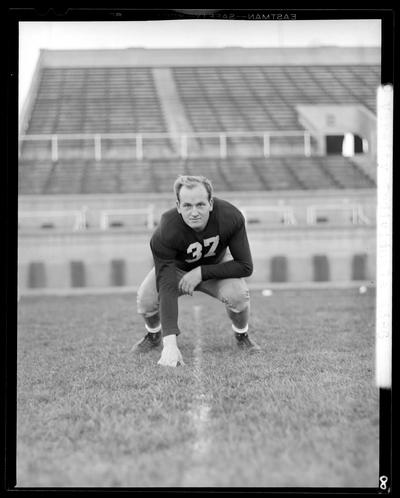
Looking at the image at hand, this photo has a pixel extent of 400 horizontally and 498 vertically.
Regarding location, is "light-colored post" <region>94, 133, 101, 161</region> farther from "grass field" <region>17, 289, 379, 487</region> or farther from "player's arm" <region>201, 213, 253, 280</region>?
"player's arm" <region>201, 213, 253, 280</region>

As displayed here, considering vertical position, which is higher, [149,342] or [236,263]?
[236,263]

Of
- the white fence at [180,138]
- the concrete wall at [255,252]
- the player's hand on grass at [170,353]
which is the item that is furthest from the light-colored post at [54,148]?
the player's hand on grass at [170,353]

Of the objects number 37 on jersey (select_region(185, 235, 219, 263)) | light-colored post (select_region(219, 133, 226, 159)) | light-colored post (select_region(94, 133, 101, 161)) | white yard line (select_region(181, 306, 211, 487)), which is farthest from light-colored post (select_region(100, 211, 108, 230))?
white yard line (select_region(181, 306, 211, 487))

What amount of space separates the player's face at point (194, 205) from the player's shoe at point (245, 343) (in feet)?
2.52

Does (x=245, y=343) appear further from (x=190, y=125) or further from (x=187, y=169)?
(x=190, y=125)

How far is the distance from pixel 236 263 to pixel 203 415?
3.38ft

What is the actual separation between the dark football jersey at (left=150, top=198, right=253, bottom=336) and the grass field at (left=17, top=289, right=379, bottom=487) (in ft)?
1.19

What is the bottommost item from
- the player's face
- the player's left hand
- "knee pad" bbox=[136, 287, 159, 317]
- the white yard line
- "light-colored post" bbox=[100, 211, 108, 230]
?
the white yard line

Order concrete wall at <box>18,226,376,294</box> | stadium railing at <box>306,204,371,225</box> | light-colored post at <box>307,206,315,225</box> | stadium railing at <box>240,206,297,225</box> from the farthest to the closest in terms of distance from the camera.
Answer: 1. stadium railing at <box>240,206,297,225</box>
2. light-colored post at <box>307,206,315,225</box>
3. concrete wall at <box>18,226,376,294</box>
4. stadium railing at <box>306,204,371,225</box>

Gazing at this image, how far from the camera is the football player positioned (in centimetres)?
316

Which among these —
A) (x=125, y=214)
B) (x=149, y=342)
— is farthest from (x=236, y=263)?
(x=125, y=214)

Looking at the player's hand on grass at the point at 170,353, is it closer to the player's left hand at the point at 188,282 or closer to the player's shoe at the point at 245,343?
the player's left hand at the point at 188,282

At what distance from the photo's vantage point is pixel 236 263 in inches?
133
